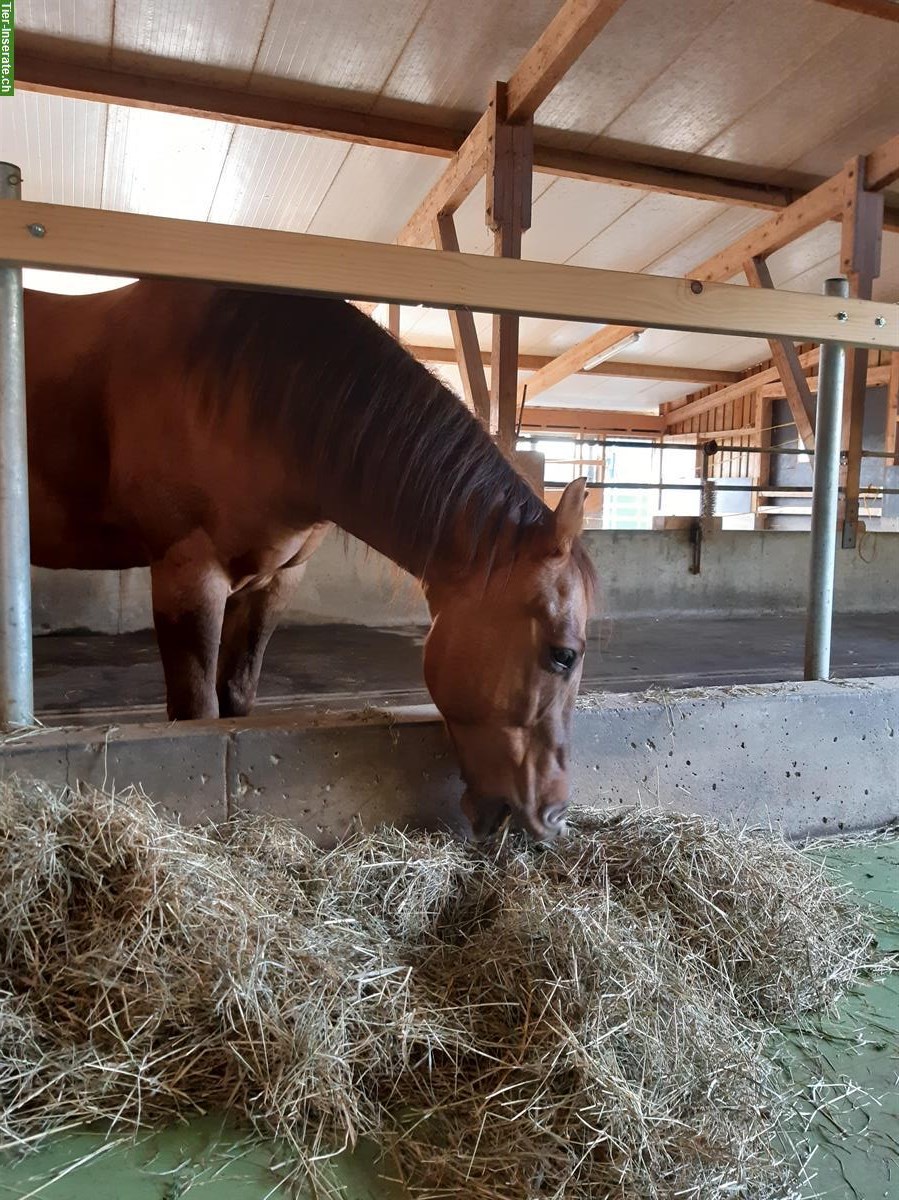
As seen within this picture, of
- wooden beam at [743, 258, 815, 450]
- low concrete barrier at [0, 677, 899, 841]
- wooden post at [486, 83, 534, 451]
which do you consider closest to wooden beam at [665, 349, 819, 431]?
wooden beam at [743, 258, 815, 450]

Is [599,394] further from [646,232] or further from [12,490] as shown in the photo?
[12,490]

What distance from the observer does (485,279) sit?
159 centimetres

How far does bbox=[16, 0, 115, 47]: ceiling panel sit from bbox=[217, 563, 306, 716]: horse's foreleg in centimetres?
361

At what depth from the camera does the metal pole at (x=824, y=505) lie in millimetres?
2152

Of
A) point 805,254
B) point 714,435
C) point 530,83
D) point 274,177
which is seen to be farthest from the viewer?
point 714,435

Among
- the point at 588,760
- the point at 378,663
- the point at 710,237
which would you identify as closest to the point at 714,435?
the point at 710,237

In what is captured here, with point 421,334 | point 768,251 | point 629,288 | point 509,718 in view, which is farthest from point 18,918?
point 421,334

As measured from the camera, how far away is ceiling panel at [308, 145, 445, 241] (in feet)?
17.9

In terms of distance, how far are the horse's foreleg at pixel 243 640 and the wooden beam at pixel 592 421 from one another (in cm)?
1297

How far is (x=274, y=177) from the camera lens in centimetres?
557

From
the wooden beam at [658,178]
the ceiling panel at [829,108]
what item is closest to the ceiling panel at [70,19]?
the wooden beam at [658,178]

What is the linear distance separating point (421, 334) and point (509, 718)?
30.7ft

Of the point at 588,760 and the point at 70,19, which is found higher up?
the point at 70,19

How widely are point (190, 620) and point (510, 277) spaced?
1078 mm
